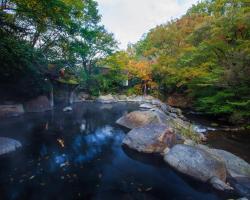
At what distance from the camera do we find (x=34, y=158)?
5332 millimetres

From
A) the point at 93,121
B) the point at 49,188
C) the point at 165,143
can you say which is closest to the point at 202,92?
the point at 93,121

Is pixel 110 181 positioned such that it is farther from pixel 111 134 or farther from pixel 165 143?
Result: pixel 111 134

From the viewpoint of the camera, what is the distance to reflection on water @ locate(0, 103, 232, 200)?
3928 millimetres

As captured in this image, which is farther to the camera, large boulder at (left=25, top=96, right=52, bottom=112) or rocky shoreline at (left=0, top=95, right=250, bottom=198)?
large boulder at (left=25, top=96, right=52, bottom=112)

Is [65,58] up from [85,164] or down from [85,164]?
up

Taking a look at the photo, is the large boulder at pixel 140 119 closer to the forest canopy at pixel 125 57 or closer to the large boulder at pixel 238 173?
the large boulder at pixel 238 173

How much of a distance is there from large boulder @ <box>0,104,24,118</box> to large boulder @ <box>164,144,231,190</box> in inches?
335

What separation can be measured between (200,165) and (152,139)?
1.67m

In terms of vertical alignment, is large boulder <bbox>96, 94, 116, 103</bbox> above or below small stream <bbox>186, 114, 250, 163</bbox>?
above

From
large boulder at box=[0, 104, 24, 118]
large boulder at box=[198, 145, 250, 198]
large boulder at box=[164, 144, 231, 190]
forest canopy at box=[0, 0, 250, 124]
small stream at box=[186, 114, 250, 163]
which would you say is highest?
forest canopy at box=[0, 0, 250, 124]

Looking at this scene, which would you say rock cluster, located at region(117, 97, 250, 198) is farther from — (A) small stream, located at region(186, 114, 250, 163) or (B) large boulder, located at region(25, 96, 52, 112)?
(B) large boulder, located at region(25, 96, 52, 112)

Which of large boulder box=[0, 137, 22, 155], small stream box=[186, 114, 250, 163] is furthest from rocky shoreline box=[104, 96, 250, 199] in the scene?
large boulder box=[0, 137, 22, 155]

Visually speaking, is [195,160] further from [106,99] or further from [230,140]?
[106,99]

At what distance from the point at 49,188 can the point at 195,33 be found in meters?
13.7
